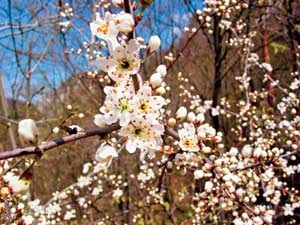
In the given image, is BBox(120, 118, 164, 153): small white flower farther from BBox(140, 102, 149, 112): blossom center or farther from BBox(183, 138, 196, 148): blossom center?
BBox(183, 138, 196, 148): blossom center

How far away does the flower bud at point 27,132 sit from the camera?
105 cm

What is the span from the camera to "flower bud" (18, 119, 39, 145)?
1.05m

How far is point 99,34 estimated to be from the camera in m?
1.30

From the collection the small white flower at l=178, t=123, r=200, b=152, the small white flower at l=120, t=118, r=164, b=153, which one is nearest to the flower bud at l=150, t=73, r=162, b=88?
the small white flower at l=120, t=118, r=164, b=153

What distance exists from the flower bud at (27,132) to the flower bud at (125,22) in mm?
364

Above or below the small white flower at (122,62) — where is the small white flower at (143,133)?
below

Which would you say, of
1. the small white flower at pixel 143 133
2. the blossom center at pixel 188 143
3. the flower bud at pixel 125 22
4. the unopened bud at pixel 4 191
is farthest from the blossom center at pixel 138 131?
the unopened bud at pixel 4 191

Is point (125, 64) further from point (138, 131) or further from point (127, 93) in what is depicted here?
point (138, 131)

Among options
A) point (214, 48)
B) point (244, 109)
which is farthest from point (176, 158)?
point (214, 48)

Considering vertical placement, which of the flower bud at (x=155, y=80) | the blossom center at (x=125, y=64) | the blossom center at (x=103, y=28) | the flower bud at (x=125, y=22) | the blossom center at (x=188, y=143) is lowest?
the blossom center at (x=188, y=143)

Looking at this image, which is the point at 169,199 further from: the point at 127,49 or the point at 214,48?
the point at 127,49

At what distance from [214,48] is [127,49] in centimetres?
664

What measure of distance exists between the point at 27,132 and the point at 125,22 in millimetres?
401

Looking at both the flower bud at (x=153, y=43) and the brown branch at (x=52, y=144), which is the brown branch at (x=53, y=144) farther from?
the flower bud at (x=153, y=43)
